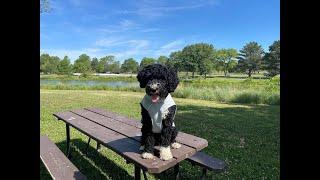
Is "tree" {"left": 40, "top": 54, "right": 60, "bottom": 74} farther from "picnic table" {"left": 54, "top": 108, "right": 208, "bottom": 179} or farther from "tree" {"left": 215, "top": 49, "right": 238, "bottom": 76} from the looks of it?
"picnic table" {"left": 54, "top": 108, "right": 208, "bottom": 179}

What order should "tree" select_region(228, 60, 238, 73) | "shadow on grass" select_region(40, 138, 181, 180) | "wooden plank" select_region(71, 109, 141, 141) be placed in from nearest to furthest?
"wooden plank" select_region(71, 109, 141, 141)
"shadow on grass" select_region(40, 138, 181, 180)
"tree" select_region(228, 60, 238, 73)

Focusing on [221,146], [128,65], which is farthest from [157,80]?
[128,65]

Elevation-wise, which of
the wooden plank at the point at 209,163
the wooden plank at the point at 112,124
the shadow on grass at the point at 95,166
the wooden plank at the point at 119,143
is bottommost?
the shadow on grass at the point at 95,166

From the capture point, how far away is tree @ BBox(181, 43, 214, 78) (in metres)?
70.2

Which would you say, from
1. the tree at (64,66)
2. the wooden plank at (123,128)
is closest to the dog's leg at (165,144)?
the wooden plank at (123,128)

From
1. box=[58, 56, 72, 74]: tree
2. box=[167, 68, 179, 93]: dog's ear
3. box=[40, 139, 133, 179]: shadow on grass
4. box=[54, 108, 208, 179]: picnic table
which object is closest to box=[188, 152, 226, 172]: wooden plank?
box=[54, 108, 208, 179]: picnic table

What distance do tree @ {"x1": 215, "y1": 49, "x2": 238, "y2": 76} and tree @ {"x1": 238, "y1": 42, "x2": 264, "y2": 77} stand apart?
11.1 feet

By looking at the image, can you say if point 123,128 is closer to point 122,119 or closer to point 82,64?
point 122,119

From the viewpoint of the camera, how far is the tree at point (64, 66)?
69.6m

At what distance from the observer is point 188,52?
250 feet

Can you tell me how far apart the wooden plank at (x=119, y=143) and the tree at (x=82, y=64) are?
65407 mm

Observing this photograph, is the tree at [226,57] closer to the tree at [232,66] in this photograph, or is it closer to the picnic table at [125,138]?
the tree at [232,66]
